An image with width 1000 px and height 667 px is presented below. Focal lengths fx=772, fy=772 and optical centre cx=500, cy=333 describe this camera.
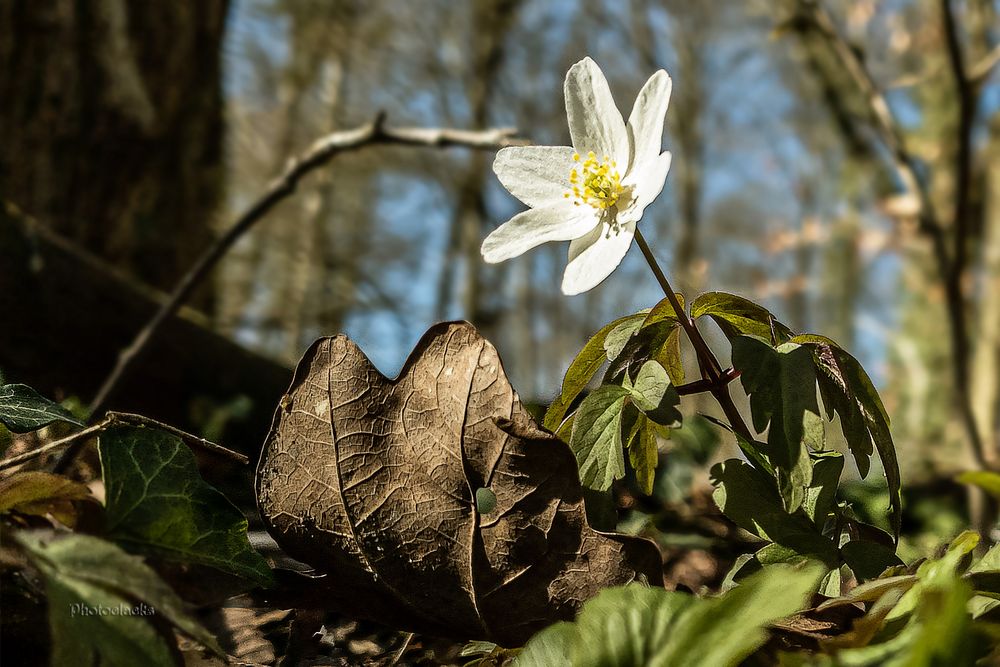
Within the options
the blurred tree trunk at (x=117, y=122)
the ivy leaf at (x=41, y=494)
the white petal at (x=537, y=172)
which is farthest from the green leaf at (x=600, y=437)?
the blurred tree trunk at (x=117, y=122)

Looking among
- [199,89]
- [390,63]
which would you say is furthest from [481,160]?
[199,89]

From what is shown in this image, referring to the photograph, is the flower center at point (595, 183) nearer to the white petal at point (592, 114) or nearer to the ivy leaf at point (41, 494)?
the white petal at point (592, 114)

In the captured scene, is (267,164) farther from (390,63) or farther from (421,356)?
(421,356)

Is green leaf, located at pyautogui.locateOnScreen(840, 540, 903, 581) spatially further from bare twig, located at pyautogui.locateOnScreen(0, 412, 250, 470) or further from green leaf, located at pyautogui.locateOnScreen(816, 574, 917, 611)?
bare twig, located at pyautogui.locateOnScreen(0, 412, 250, 470)

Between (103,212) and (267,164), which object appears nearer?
(103,212)

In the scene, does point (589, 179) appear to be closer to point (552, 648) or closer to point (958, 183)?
point (552, 648)

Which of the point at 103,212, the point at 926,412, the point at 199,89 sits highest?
the point at 199,89

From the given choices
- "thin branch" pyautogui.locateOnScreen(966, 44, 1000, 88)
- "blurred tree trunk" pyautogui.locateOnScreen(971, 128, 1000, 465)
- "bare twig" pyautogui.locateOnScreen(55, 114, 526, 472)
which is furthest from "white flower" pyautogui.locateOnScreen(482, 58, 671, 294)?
"blurred tree trunk" pyautogui.locateOnScreen(971, 128, 1000, 465)
